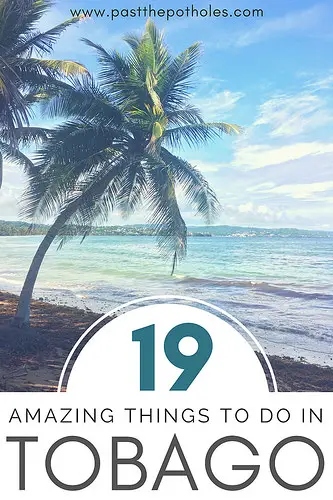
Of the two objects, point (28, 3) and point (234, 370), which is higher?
point (28, 3)

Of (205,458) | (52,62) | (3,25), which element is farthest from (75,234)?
(205,458)

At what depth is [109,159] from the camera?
3131mm

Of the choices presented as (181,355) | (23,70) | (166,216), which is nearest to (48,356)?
(181,355)

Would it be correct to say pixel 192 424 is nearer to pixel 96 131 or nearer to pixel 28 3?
pixel 96 131

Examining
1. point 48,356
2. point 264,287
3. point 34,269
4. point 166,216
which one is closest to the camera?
point 48,356

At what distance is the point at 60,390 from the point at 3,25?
2232 mm

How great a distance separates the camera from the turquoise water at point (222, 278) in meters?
3.00

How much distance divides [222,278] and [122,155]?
1.12 metres

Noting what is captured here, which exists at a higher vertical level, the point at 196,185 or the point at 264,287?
the point at 196,185

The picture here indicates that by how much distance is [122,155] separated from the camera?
10.2 ft

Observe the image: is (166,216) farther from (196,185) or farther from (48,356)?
(48,356)

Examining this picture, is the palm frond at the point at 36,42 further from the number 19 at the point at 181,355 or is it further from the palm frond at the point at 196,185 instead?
the number 19 at the point at 181,355

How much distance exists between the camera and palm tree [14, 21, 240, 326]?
9.57 feet

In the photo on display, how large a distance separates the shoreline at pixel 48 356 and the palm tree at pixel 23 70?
1035 millimetres
